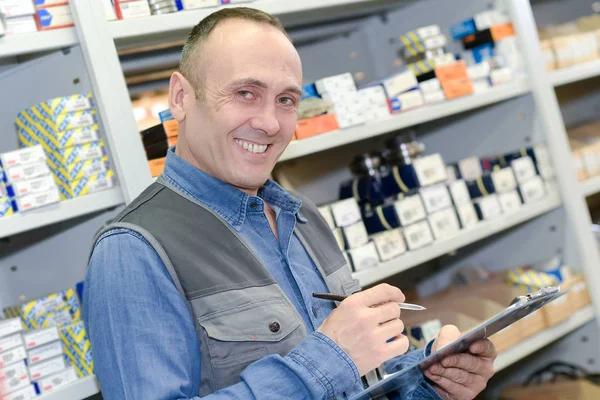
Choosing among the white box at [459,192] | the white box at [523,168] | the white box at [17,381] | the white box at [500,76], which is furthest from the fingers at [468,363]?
the white box at [500,76]

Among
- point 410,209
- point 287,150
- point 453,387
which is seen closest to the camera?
point 453,387

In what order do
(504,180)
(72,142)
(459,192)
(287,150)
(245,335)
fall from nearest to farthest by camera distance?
1. (245,335)
2. (72,142)
3. (287,150)
4. (459,192)
5. (504,180)

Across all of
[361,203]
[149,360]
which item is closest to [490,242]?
[361,203]

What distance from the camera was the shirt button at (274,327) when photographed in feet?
4.38

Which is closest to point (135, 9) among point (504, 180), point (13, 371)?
point (13, 371)

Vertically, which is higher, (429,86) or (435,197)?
(429,86)

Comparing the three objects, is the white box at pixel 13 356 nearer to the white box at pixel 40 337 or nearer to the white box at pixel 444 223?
the white box at pixel 40 337

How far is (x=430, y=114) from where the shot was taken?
2.46 metres

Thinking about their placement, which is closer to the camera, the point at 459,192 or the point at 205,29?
the point at 205,29

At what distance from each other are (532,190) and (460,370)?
137 cm

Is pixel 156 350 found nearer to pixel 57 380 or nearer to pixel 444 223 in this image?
pixel 57 380

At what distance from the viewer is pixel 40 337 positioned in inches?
68.2

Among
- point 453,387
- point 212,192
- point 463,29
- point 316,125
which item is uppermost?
point 463,29

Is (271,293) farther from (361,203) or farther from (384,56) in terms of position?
(384,56)
